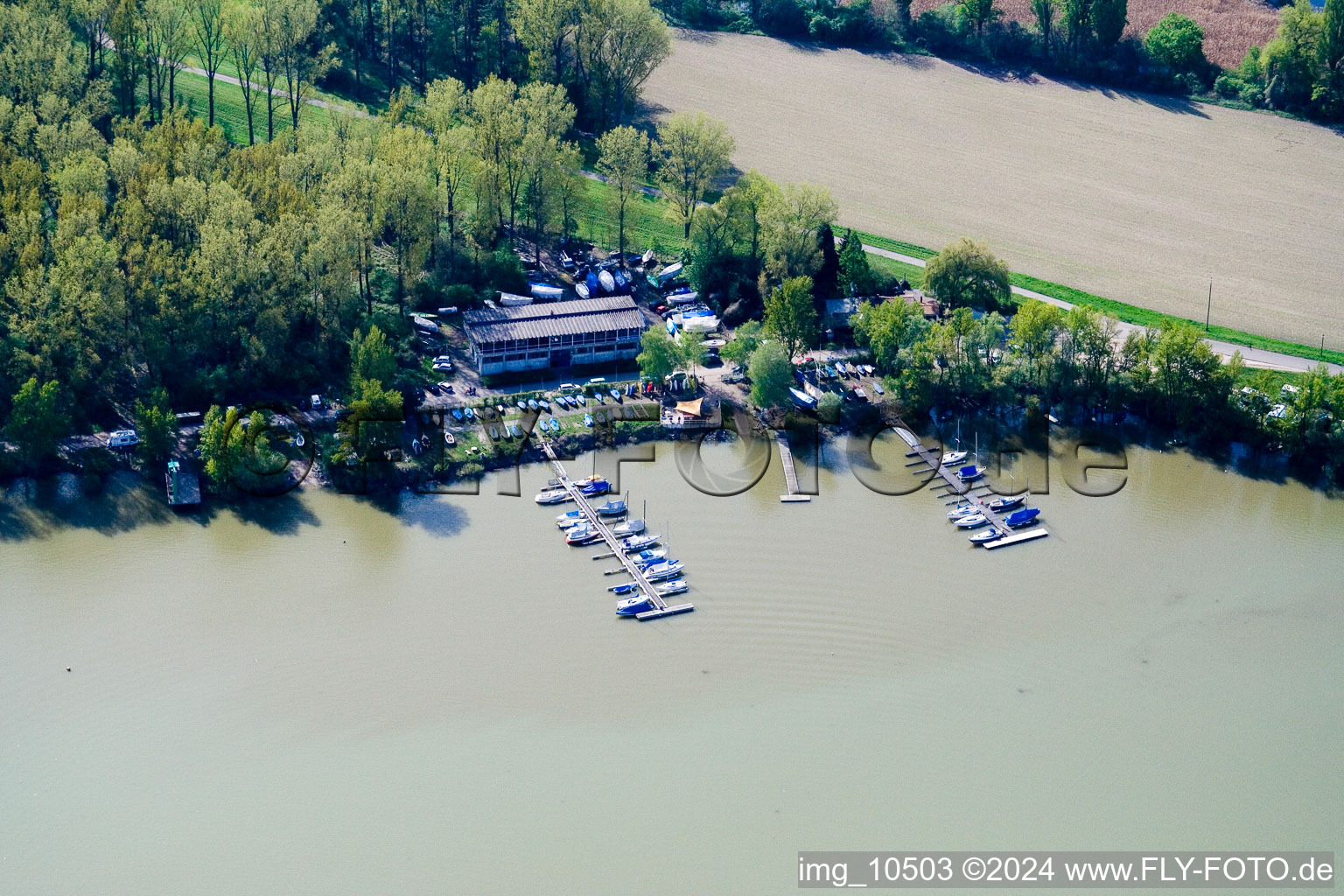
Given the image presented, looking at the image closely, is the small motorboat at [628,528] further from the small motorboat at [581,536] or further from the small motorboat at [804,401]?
the small motorboat at [804,401]

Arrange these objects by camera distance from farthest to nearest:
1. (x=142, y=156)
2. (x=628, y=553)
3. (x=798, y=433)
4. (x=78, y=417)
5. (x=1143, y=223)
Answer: (x=1143, y=223)
(x=142, y=156)
(x=798, y=433)
(x=78, y=417)
(x=628, y=553)

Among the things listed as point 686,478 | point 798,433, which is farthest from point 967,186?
Answer: point 686,478

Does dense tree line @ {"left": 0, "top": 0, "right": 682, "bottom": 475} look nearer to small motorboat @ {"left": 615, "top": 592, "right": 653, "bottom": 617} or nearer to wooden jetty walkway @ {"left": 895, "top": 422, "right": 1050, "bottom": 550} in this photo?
small motorboat @ {"left": 615, "top": 592, "right": 653, "bottom": 617}

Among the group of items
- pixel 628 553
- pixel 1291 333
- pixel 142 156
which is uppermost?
pixel 142 156

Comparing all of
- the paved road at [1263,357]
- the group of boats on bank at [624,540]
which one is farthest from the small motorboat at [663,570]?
the paved road at [1263,357]

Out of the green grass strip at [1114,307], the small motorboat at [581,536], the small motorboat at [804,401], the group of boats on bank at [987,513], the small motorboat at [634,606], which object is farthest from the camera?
the green grass strip at [1114,307]

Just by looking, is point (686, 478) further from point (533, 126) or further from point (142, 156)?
point (142, 156)
